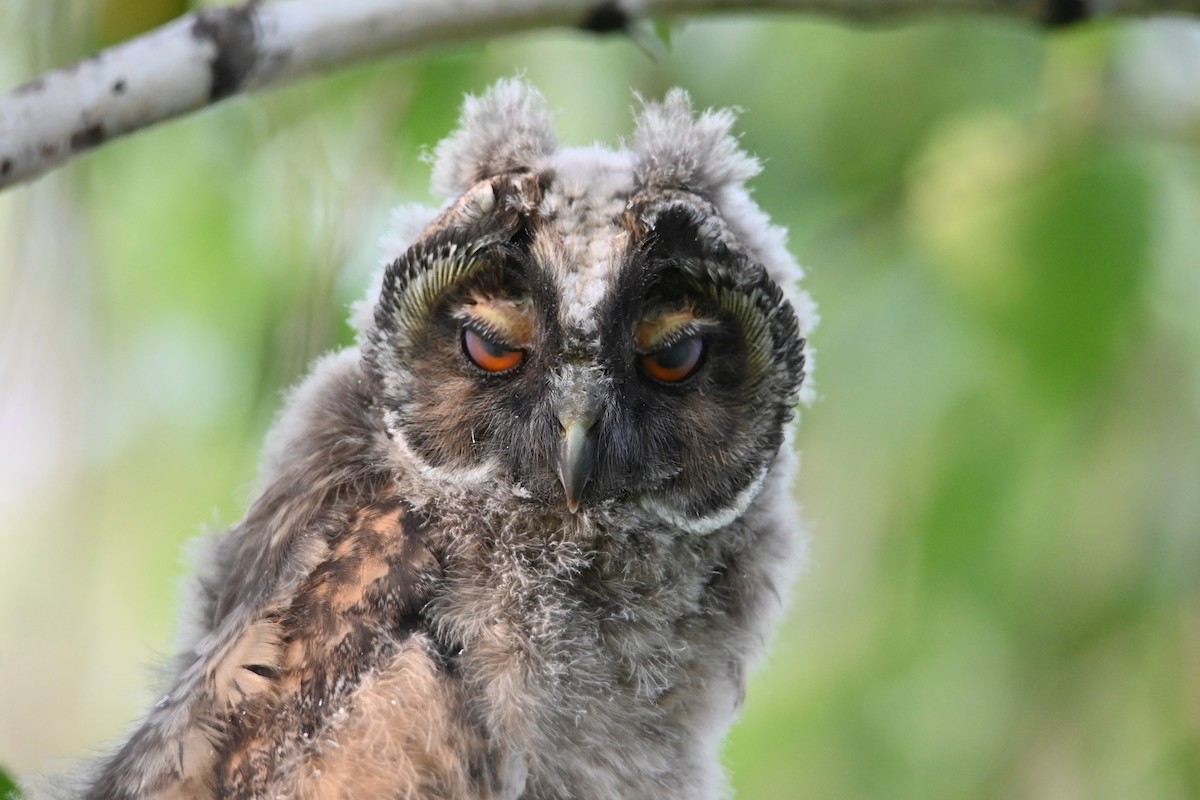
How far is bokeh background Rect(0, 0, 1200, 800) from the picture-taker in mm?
3760

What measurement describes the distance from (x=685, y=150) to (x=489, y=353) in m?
0.67

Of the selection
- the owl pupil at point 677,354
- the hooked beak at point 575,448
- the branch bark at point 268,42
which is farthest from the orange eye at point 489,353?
the branch bark at point 268,42

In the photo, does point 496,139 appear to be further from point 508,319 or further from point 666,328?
point 666,328

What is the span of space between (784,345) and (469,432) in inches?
28.4

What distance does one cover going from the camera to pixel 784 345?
2773 mm

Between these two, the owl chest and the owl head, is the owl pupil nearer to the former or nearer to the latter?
the owl head

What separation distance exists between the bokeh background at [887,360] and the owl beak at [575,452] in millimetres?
1252

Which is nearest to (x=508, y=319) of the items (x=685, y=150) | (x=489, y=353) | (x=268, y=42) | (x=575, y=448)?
(x=489, y=353)

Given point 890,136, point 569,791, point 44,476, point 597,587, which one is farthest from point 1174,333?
point 44,476

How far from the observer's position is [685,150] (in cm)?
283

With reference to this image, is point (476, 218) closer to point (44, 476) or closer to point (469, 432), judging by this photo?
point (469, 432)

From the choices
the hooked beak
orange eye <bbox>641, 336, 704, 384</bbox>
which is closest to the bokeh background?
orange eye <bbox>641, 336, 704, 384</bbox>

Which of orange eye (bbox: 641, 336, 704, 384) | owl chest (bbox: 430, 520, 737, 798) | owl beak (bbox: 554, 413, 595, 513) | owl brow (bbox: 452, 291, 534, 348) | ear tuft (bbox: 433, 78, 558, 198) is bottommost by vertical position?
owl chest (bbox: 430, 520, 737, 798)

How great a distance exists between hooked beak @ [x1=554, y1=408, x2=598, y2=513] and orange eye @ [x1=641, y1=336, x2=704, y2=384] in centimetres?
25
